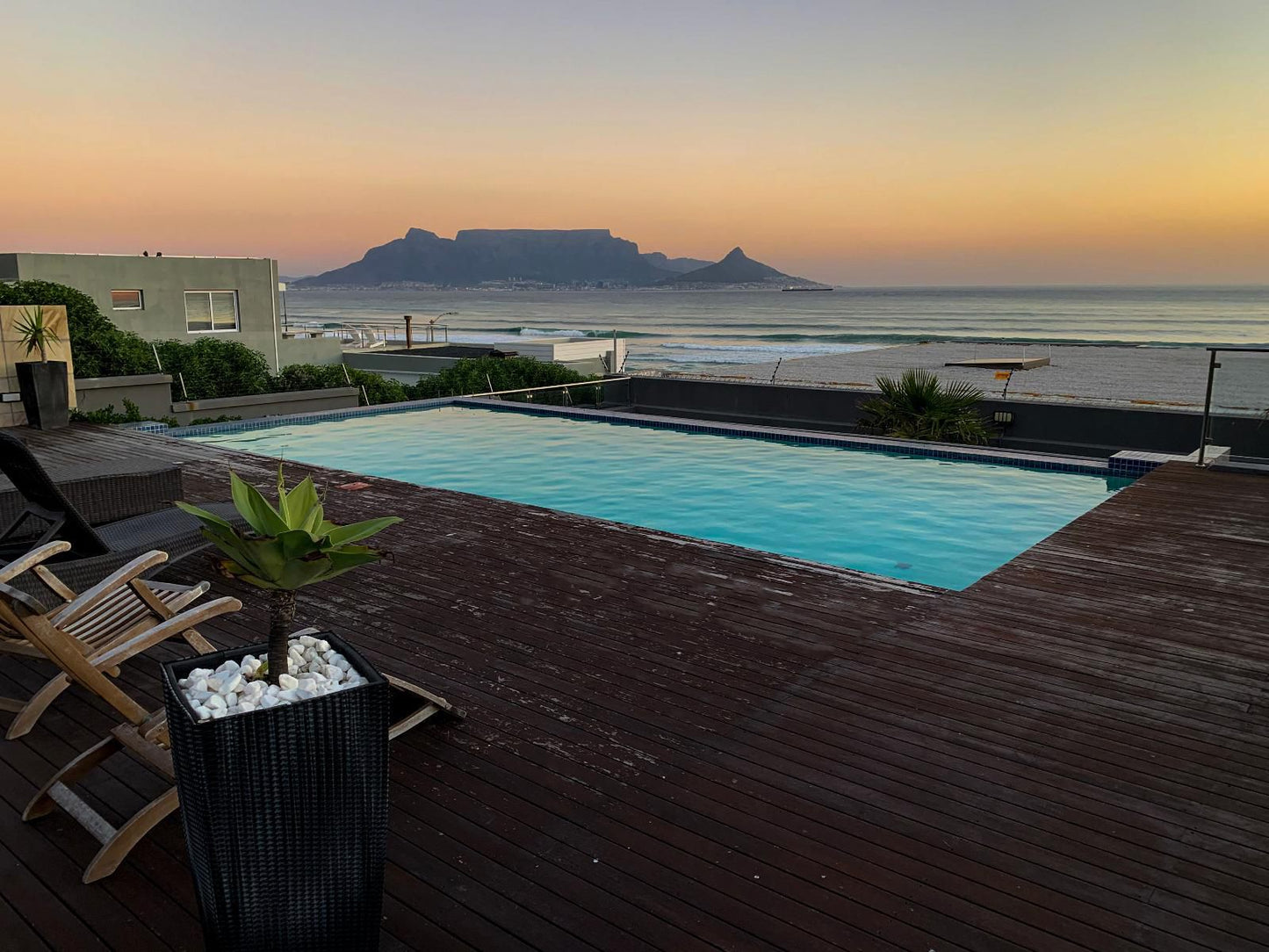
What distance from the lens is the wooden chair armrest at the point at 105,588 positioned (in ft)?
8.98

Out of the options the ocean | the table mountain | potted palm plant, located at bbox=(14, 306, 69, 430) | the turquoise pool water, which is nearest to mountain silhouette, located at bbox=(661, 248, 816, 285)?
the ocean

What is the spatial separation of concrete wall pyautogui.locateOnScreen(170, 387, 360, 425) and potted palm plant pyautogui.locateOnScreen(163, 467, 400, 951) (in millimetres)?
10221

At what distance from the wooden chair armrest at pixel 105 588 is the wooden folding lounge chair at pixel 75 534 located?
56cm

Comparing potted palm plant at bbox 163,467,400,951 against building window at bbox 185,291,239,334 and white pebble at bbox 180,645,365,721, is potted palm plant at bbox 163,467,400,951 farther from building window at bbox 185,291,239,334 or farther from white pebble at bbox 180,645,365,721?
building window at bbox 185,291,239,334

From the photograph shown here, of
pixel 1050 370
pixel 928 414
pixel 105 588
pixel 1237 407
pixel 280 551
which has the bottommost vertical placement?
pixel 1050 370

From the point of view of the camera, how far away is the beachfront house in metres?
18.3

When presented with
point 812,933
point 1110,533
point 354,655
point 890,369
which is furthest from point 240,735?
point 890,369

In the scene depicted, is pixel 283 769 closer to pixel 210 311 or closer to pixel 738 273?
pixel 210 311

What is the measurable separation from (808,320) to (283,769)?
68.8 metres

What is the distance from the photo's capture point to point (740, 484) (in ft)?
28.7

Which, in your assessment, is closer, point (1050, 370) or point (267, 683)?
point (267, 683)

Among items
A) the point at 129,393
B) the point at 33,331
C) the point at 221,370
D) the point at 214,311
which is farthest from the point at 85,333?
the point at 214,311

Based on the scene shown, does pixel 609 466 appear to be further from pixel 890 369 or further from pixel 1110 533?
pixel 890 369

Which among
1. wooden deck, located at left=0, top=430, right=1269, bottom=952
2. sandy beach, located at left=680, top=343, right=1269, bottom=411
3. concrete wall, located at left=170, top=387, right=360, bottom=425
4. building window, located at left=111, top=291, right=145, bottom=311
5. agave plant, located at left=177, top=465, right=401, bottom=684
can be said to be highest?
building window, located at left=111, top=291, right=145, bottom=311
